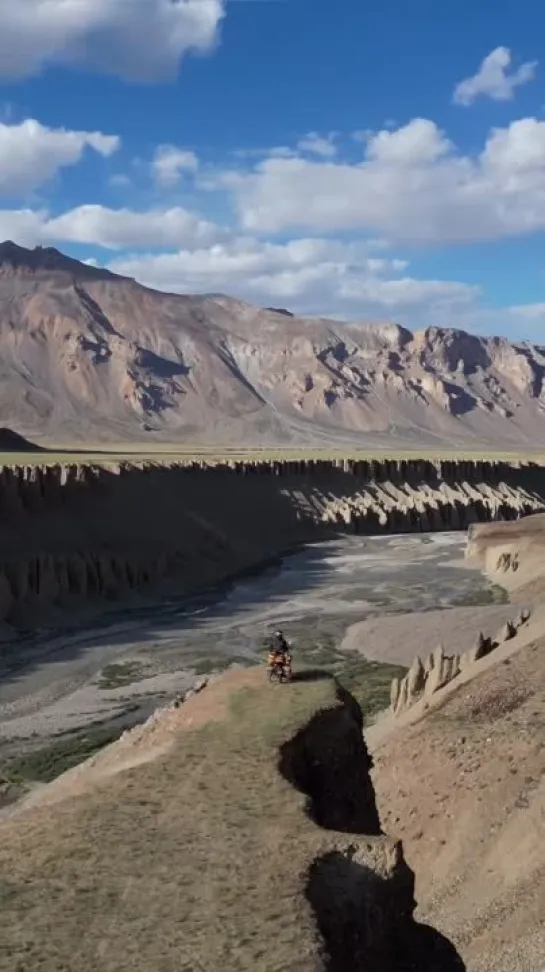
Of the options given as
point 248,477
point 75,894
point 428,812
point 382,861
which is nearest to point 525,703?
point 428,812

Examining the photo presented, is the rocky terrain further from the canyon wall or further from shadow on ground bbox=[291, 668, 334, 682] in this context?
the canyon wall

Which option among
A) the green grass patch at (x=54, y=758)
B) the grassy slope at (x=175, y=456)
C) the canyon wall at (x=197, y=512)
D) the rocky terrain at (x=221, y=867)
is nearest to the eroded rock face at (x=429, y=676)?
the green grass patch at (x=54, y=758)

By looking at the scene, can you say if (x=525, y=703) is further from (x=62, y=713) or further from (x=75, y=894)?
(x=62, y=713)

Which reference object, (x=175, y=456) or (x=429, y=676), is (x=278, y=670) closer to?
(x=429, y=676)

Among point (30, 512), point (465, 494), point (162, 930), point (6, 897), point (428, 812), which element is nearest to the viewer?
point (162, 930)

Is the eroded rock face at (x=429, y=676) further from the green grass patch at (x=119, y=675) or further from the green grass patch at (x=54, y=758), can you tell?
the green grass patch at (x=119, y=675)
